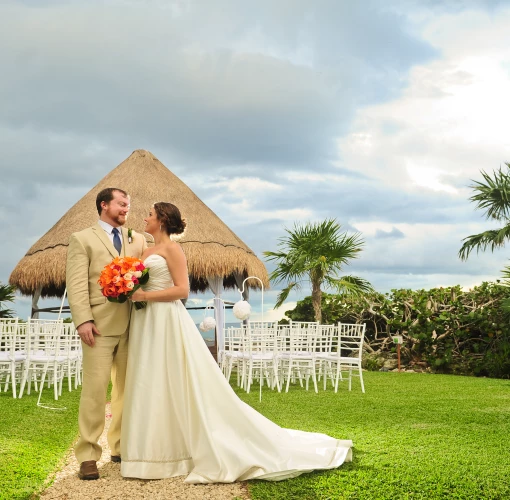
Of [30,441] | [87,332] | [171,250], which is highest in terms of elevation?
[171,250]

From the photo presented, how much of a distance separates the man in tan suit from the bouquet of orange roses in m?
0.20

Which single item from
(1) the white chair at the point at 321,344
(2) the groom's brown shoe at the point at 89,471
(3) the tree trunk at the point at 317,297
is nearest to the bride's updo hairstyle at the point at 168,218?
(2) the groom's brown shoe at the point at 89,471

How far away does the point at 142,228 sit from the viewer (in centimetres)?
1537

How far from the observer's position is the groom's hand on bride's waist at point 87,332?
14.0ft

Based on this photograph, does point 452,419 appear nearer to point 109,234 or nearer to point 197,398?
point 197,398

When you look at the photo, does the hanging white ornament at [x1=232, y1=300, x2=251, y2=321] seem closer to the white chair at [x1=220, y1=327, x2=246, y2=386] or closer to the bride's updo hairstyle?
the white chair at [x1=220, y1=327, x2=246, y2=386]

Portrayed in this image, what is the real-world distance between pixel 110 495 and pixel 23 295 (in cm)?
1365

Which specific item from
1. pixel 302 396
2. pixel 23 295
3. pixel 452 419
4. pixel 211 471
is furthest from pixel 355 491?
pixel 23 295

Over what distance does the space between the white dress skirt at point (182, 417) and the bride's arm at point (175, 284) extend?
0.20ft

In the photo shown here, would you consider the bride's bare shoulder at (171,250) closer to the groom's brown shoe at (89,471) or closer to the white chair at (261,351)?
the groom's brown shoe at (89,471)

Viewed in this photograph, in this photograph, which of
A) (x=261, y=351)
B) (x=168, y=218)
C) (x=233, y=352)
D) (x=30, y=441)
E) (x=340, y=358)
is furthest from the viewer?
(x=233, y=352)

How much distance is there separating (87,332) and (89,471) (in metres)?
1.00

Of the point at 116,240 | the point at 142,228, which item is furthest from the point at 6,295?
the point at 116,240

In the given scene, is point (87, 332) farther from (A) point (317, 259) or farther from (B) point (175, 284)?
(A) point (317, 259)
